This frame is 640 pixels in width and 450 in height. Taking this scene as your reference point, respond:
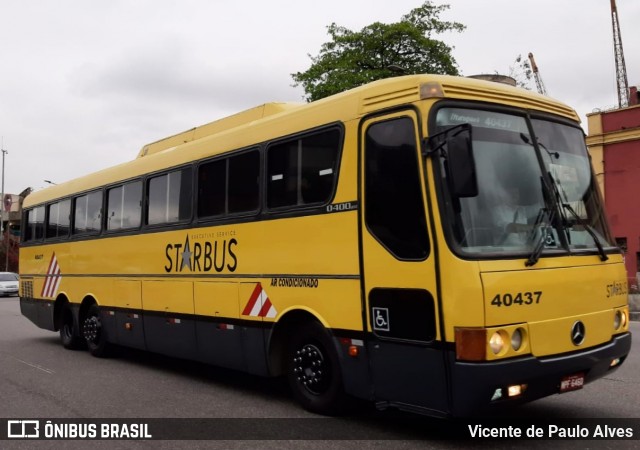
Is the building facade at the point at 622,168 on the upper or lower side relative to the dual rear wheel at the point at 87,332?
upper

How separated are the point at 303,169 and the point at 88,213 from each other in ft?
20.0

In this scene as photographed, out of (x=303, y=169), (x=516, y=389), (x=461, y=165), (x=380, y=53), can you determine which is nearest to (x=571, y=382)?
(x=516, y=389)

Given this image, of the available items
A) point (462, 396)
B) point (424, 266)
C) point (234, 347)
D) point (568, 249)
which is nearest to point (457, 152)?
point (424, 266)

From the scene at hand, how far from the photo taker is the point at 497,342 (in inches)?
185

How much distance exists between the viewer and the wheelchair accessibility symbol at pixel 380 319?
536 cm

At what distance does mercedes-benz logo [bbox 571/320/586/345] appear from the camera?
16.9 feet

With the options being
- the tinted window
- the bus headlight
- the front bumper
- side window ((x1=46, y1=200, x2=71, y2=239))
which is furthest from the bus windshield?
side window ((x1=46, y1=200, x2=71, y2=239))

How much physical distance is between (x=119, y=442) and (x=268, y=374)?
1.72m

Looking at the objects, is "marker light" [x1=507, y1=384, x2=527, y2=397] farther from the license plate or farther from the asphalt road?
the asphalt road

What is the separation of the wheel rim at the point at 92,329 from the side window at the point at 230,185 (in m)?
3.92

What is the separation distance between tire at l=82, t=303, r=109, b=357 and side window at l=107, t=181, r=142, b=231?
1598mm

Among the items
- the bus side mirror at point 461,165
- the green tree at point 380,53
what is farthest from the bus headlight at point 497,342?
the green tree at point 380,53

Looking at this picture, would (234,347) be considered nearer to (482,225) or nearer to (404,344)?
Answer: (404,344)

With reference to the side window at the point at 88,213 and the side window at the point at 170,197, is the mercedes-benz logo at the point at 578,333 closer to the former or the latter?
the side window at the point at 170,197
